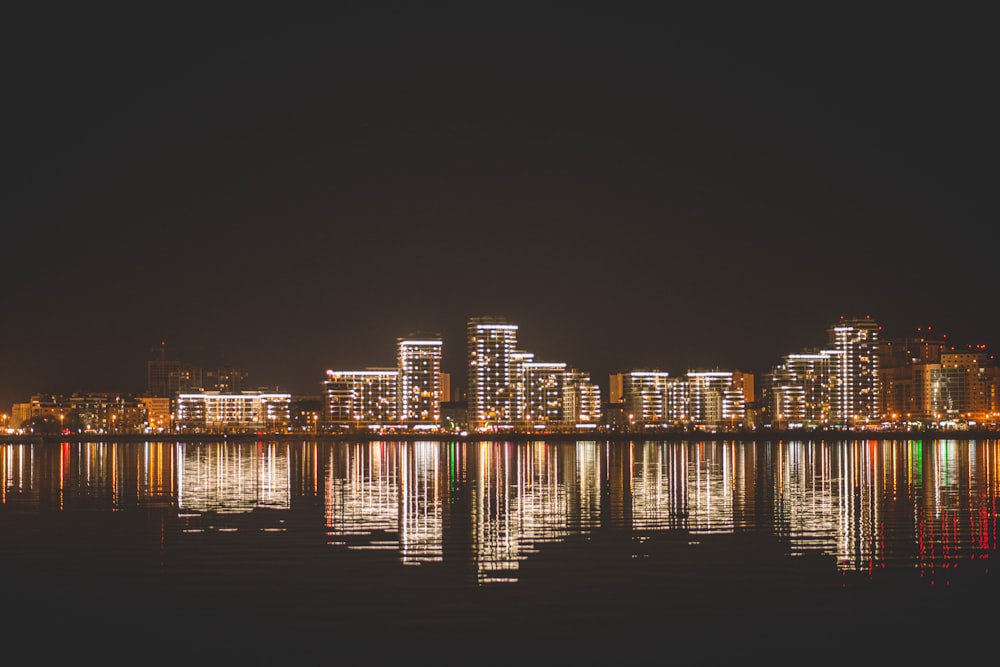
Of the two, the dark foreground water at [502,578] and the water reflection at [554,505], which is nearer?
the dark foreground water at [502,578]

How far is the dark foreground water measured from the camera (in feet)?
60.4

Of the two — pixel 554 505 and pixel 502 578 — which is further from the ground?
pixel 502 578

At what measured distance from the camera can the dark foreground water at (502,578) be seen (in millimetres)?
18422

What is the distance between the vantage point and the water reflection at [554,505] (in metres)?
29.0

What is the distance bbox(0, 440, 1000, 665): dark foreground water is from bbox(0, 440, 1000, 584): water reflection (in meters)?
0.18

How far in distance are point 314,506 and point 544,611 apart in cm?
2203

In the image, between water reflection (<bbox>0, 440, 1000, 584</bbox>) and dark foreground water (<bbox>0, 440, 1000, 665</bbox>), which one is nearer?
dark foreground water (<bbox>0, 440, 1000, 665</bbox>)

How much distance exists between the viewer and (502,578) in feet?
79.5

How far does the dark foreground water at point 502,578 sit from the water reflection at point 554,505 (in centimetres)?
18

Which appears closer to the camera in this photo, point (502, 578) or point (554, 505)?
point (502, 578)

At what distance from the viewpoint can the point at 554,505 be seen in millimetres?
42156

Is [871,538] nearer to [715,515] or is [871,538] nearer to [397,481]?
[715,515]

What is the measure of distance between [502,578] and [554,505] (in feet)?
59.3

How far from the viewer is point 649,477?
6125cm
